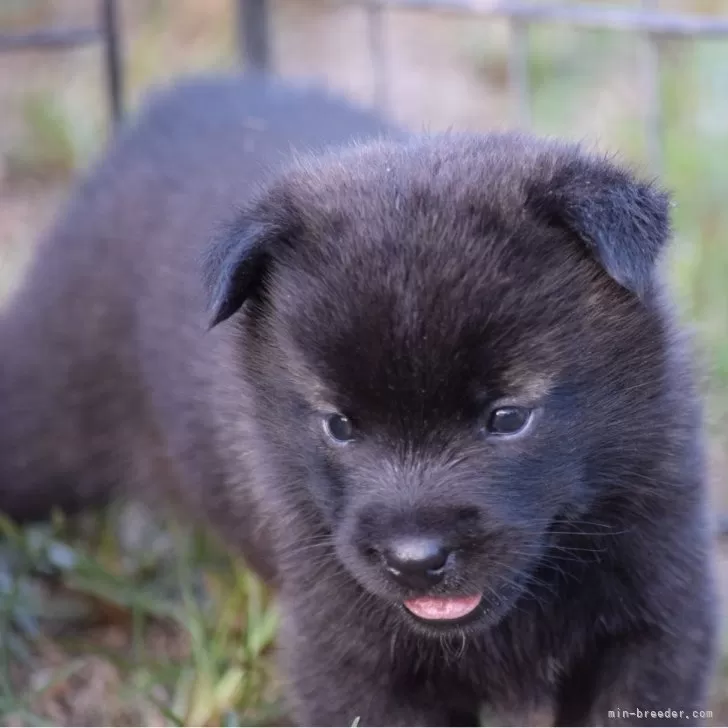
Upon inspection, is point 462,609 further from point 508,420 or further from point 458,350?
point 458,350

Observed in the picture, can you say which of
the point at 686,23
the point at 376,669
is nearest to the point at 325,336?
the point at 376,669

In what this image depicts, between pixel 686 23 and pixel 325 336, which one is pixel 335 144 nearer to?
pixel 325 336

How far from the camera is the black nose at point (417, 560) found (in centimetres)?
198

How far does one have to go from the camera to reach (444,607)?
2.15 meters

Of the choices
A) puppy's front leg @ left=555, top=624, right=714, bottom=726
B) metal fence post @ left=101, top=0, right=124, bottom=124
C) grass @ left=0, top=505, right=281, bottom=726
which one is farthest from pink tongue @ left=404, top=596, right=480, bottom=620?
metal fence post @ left=101, top=0, right=124, bottom=124

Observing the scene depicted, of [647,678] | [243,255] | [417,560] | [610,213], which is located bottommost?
[647,678]

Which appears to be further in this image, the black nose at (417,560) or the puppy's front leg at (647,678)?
the puppy's front leg at (647,678)

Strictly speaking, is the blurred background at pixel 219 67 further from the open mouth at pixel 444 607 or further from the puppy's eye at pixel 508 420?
the puppy's eye at pixel 508 420

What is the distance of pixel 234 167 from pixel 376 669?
4.45 feet

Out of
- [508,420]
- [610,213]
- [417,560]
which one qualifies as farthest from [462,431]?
[610,213]

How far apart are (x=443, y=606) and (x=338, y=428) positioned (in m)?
0.34

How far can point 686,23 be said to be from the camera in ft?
12.8

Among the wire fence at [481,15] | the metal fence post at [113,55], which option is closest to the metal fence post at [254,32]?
the wire fence at [481,15]

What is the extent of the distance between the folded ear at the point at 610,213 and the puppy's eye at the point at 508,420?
0.25 m
